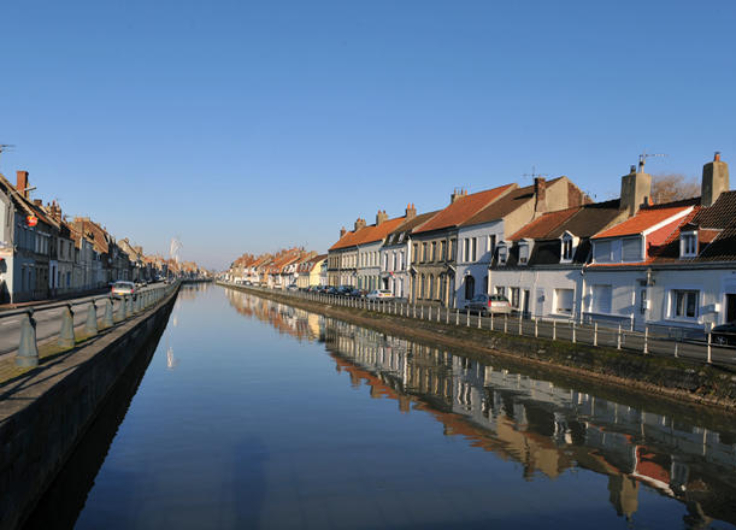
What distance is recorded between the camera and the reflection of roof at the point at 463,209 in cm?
5159

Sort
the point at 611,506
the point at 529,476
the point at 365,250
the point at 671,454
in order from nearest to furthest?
the point at 611,506, the point at 529,476, the point at 671,454, the point at 365,250

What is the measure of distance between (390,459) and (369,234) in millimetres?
67645

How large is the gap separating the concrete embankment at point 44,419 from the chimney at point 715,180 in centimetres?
2872

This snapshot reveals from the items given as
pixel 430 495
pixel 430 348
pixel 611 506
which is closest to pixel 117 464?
pixel 430 495

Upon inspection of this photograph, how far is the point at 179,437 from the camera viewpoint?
13.9 metres

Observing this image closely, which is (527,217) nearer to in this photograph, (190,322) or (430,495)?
(190,322)

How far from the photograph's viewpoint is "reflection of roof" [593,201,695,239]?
98.8ft

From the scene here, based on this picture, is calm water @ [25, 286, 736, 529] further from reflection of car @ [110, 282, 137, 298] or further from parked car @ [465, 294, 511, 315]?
reflection of car @ [110, 282, 137, 298]

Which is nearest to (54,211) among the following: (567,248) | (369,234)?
(369,234)

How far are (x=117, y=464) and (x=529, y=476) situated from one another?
27.2ft

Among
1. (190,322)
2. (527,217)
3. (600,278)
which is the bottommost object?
(190,322)

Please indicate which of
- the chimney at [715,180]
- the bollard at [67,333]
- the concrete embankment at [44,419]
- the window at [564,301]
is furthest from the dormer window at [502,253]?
the bollard at [67,333]

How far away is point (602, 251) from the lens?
107ft

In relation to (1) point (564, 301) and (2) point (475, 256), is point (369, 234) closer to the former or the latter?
(2) point (475, 256)
